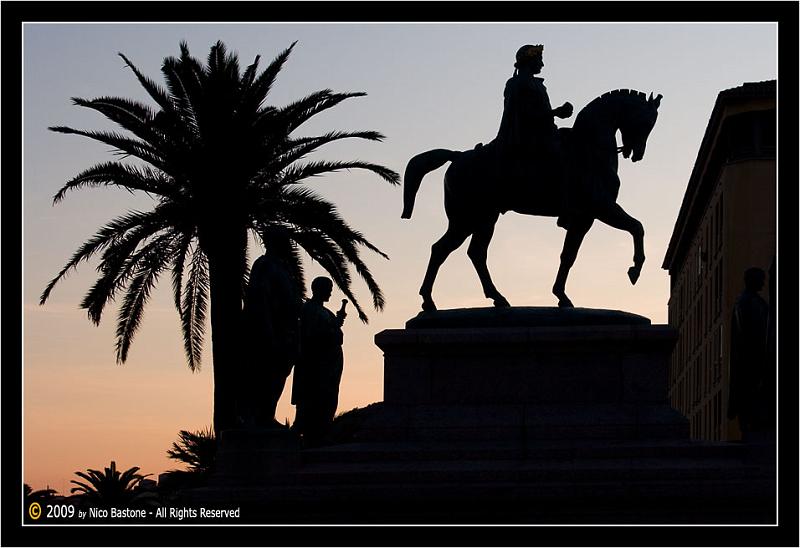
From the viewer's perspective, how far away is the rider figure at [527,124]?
74.4 feet

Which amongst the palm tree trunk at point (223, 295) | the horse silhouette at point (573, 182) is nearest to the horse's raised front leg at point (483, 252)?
the horse silhouette at point (573, 182)

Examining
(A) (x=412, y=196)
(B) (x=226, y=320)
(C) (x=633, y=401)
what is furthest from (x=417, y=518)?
(B) (x=226, y=320)

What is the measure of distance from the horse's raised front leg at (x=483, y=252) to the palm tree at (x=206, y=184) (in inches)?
354

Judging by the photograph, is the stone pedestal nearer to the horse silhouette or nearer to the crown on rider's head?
the horse silhouette

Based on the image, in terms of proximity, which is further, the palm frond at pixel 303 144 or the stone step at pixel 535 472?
the palm frond at pixel 303 144

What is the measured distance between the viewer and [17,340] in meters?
17.7

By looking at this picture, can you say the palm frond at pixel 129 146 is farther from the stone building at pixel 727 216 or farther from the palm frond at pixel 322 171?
the stone building at pixel 727 216

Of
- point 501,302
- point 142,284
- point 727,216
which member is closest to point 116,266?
point 142,284

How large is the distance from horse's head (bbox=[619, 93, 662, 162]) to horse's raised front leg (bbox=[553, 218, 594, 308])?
3.38ft

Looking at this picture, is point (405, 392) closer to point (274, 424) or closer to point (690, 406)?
point (274, 424)

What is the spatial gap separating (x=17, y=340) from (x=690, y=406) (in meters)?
65.1

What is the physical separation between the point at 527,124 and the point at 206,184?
10.6 meters

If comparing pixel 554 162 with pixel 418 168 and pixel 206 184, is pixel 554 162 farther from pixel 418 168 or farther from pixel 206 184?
pixel 206 184

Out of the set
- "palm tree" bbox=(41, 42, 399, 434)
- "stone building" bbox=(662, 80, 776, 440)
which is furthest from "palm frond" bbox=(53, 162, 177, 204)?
"stone building" bbox=(662, 80, 776, 440)
